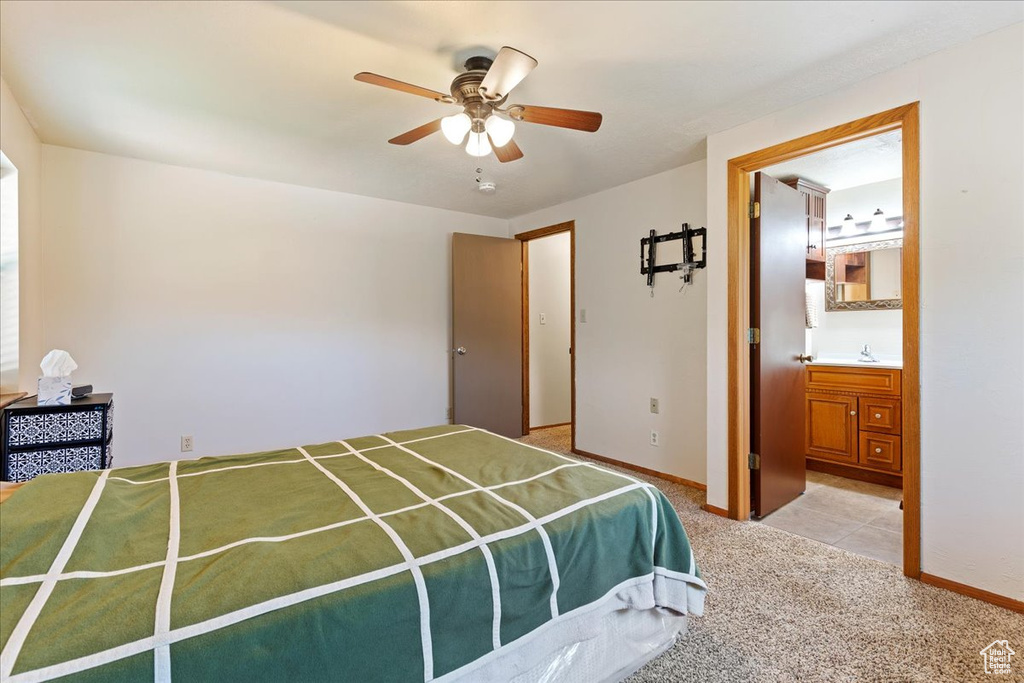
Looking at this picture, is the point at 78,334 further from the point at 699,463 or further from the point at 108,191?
the point at 699,463

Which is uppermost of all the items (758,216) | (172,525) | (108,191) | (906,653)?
(108,191)

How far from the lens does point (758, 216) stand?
279cm

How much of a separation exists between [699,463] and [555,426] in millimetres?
2305

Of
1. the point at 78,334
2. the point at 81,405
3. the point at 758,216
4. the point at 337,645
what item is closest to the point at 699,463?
the point at 758,216

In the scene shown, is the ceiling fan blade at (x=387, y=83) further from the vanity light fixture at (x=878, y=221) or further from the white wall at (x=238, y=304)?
the vanity light fixture at (x=878, y=221)

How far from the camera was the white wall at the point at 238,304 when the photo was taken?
121 inches

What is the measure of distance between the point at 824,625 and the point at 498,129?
7.87 ft

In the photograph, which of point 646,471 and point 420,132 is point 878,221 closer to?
point 646,471

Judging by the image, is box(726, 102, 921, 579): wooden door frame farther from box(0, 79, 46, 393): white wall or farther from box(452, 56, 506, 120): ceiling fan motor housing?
box(0, 79, 46, 393): white wall

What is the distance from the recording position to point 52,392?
2.35 meters

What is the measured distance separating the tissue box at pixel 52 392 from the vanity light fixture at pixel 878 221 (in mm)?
5611

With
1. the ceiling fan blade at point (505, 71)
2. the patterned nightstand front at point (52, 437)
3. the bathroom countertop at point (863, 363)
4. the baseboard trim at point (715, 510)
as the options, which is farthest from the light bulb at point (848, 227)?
the patterned nightstand front at point (52, 437)

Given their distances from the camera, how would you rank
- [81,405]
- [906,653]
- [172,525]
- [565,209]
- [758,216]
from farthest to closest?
[565,209]
[758,216]
[81,405]
[906,653]
[172,525]

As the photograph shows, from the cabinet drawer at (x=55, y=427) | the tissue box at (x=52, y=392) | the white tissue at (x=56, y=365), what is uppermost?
the white tissue at (x=56, y=365)
